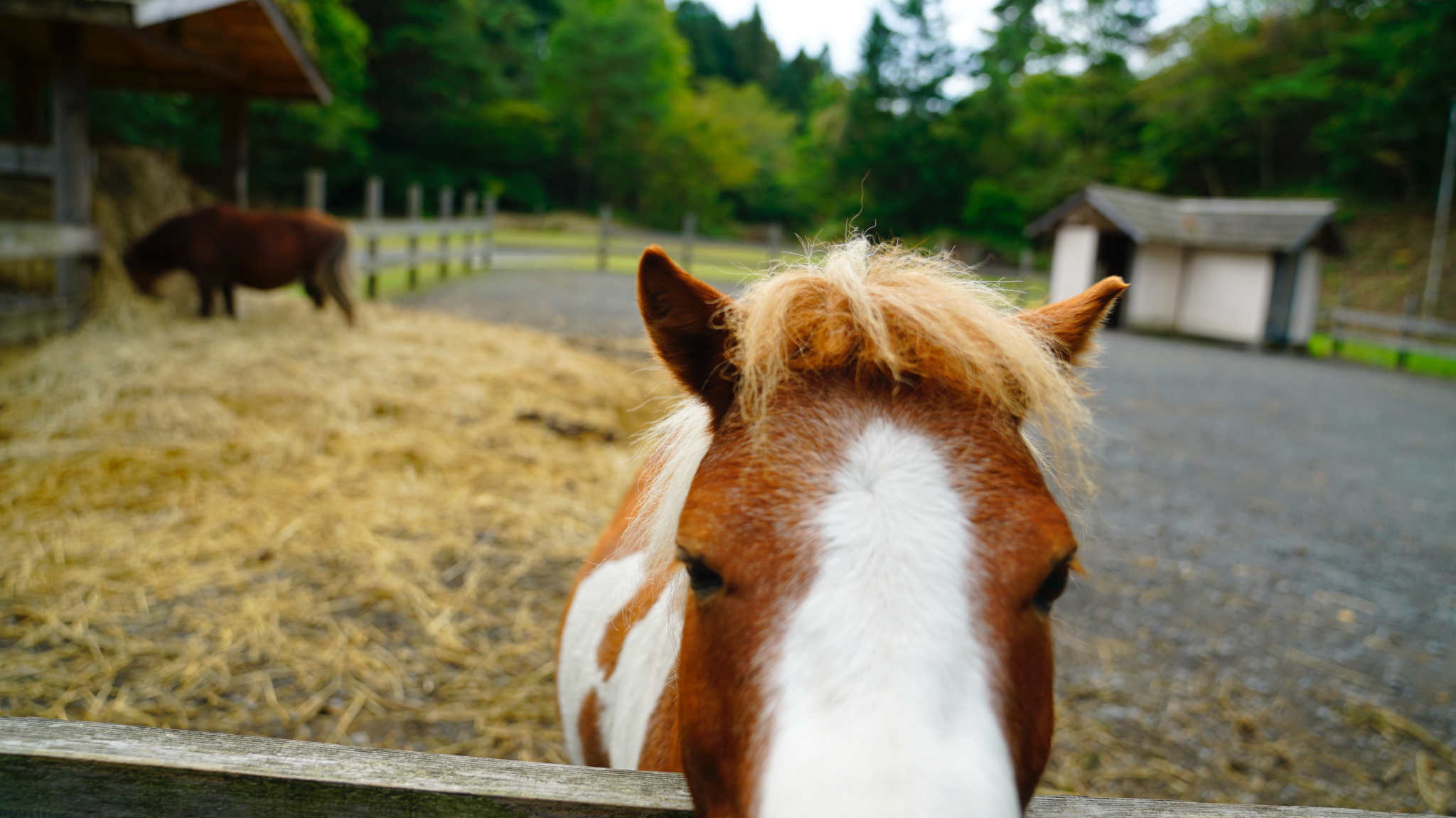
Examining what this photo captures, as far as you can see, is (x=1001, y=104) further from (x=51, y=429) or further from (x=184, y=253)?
(x=51, y=429)

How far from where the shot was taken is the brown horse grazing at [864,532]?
0.79 metres

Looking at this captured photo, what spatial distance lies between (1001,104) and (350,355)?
34767 millimetres

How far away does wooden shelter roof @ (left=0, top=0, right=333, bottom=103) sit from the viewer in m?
5.36

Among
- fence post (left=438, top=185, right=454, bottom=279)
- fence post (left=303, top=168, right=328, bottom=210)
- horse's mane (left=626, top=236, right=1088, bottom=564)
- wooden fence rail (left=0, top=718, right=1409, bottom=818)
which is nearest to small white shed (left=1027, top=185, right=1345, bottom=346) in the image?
fence post (left=438, top=185, right=454, bottom=279)

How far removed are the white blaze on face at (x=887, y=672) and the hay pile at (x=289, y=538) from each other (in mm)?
1442

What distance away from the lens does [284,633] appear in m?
2.84

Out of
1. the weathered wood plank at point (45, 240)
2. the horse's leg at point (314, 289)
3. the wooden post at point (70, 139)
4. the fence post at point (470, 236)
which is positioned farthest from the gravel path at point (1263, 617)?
the fence post at point (470, 236)

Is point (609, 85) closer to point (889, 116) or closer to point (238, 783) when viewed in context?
point (889, 116)

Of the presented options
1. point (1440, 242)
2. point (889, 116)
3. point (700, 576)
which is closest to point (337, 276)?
point (700, 576)

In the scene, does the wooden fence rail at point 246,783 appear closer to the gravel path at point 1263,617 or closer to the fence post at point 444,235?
the gravel path at point 1263,617

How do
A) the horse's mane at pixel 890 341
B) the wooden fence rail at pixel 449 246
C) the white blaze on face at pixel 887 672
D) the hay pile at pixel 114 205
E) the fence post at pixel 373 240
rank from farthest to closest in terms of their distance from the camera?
the wooden fence rail at pixel 449 246, the fence post at pixel 373 240, the hay pile at pixel 114 205, the horse's mane at pixel 890 341, the white blaze on face at pixel 887 672

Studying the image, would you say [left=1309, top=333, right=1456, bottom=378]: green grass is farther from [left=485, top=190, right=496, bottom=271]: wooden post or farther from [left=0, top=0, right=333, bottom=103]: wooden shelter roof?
[left=0, top=0, right=333, bottom=103]: wooden shelter roof

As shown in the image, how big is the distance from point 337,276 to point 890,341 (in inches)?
335

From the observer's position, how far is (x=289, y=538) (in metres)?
3.50
